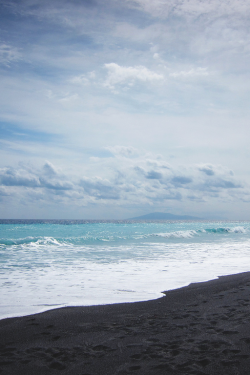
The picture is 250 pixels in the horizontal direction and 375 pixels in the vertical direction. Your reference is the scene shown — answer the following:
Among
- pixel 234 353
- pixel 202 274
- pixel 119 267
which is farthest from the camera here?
pixel 119 267

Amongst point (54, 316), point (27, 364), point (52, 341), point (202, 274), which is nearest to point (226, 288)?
point (202, 274)

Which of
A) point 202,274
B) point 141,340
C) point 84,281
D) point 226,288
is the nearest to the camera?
point 141,340

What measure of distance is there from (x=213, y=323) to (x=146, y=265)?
239 inches

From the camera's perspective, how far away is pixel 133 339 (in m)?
3.48

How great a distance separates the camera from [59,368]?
2.77m

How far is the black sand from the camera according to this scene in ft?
9.12

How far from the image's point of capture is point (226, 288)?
6445 mm

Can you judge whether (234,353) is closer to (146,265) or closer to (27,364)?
(27,364)

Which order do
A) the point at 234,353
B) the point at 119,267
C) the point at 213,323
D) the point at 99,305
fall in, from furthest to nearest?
1. the point at 119,267
2. the point at 99,305
3. the point at 213,323
4. the point at 234,353

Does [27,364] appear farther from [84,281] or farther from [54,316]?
[84,281]

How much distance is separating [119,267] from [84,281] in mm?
2358

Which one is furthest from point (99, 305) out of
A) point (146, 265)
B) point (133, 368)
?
point (146, 265)

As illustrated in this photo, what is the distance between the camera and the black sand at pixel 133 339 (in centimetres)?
278

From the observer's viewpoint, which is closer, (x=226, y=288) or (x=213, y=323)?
(x=213, y=323)
